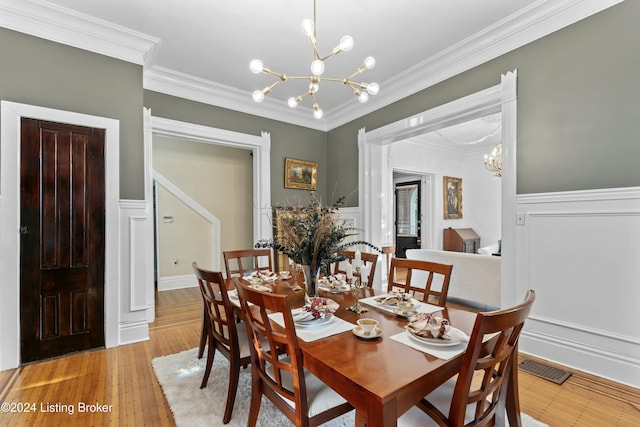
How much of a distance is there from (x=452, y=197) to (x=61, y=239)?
6919 mm

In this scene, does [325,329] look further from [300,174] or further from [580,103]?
[300,174]

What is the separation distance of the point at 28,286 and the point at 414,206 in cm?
657

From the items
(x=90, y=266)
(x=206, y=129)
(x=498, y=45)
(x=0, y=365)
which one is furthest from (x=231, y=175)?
(x=498, y=45)

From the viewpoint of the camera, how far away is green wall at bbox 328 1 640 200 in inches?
82.7

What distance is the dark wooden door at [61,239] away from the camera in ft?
8.02

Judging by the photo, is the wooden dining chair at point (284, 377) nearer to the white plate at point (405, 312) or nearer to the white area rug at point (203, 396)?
the white area rug at point (203, 396)

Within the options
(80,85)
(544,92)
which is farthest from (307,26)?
(80,85)

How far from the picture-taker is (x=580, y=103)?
7.57ft

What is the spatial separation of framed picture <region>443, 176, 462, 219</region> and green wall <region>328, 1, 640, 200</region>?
4.15 metres

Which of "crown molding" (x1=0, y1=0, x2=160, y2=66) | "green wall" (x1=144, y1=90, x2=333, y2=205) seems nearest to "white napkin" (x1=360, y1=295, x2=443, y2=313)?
"green wall" (x1=144, y1=90, x2=333, y2=205)

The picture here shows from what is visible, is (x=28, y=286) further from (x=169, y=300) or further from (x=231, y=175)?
(x=231, y=175)

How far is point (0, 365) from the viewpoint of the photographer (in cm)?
232

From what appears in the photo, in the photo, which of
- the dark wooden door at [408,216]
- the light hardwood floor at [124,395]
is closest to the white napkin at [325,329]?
the light hardwood floor at [124,395]

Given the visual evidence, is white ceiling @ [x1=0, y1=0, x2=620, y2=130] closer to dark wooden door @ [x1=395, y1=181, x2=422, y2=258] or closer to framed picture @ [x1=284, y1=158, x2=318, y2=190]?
framed picture @ [x1=284, y1=158, x2=318, y2=190]
